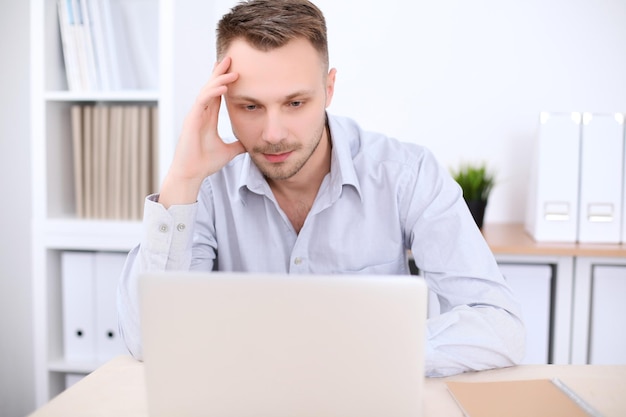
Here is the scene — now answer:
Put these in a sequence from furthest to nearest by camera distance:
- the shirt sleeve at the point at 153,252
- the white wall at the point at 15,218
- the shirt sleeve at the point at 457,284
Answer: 1. the white wall at the point at 15,218
2. the shirt sleeve at the point at 153,252
3. the shirt sleeve at the point at 457,284

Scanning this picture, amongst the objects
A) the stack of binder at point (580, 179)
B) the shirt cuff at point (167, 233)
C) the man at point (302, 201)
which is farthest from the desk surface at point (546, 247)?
the shirt cuff at point (167, 233)

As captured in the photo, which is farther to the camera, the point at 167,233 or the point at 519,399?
the point at 167,233

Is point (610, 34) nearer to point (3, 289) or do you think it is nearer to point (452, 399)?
point (452, 399)

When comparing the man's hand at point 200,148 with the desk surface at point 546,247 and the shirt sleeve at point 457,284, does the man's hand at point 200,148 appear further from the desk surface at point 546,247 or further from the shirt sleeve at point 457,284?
the desk surface at point 546,247

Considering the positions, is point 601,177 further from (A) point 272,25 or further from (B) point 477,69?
(A) point 272,25

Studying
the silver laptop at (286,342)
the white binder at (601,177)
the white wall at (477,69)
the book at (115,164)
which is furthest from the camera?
the white wall at (477,69)

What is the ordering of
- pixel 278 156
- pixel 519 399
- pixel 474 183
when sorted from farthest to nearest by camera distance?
pixel 474 183
pixel 278 156
pixel 519 399

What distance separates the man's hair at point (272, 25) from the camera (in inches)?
50.9

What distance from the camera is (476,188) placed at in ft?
7.14

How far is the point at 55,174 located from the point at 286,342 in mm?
1716

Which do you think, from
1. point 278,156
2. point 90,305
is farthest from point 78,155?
point 278,156

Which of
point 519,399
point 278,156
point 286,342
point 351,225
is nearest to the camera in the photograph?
point 286,342

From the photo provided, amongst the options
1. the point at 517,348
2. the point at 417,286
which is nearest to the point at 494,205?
the point at 517,348

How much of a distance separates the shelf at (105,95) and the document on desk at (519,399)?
151cm
